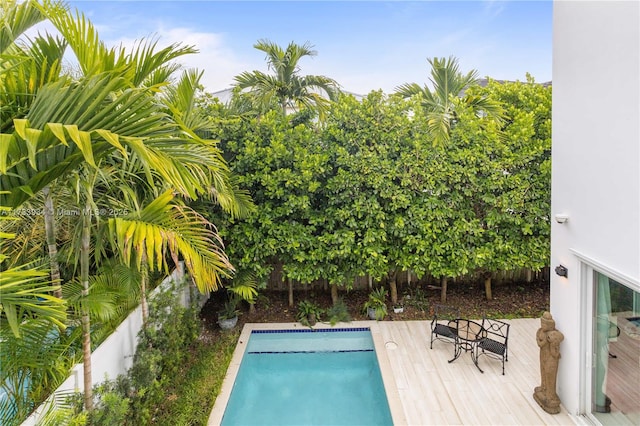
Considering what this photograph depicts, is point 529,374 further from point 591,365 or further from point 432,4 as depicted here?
point 432,4

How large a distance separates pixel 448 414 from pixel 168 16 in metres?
7.27

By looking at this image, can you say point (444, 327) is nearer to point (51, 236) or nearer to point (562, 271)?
point (562, 271)

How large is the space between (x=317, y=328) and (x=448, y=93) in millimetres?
6171

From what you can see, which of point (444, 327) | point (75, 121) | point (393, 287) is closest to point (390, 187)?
point (393, 287)

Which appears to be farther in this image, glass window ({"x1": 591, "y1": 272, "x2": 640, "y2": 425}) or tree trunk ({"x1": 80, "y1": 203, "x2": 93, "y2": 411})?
glass window ({"x1": 591, "y1": 272, "x2": 640, "y2": 425})

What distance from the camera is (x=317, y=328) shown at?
7.70 m

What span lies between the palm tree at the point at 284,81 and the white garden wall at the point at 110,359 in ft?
16.0

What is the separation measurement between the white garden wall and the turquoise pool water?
1674 mm

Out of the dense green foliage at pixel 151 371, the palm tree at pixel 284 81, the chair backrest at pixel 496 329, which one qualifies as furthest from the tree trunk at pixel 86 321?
the chair backrest at pixel 496 329

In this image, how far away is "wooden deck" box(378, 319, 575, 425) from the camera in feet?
16.0

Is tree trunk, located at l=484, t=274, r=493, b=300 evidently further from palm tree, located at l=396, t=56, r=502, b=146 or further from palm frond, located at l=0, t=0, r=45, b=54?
palm frond, located at l=0, t=0, r=45, b=54

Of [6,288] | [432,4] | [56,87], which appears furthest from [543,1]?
[6,288]

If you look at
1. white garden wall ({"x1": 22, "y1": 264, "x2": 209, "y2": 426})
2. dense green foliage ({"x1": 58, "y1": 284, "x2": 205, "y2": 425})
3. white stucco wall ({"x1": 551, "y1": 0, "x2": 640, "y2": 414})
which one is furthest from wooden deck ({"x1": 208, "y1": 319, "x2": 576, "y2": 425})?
white garden wall ({"x1": 22, "y1": 264, "x2": 209, "y2": 426})

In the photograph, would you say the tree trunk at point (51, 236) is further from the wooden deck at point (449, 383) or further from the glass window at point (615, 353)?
the glass window at point (615, 353)
